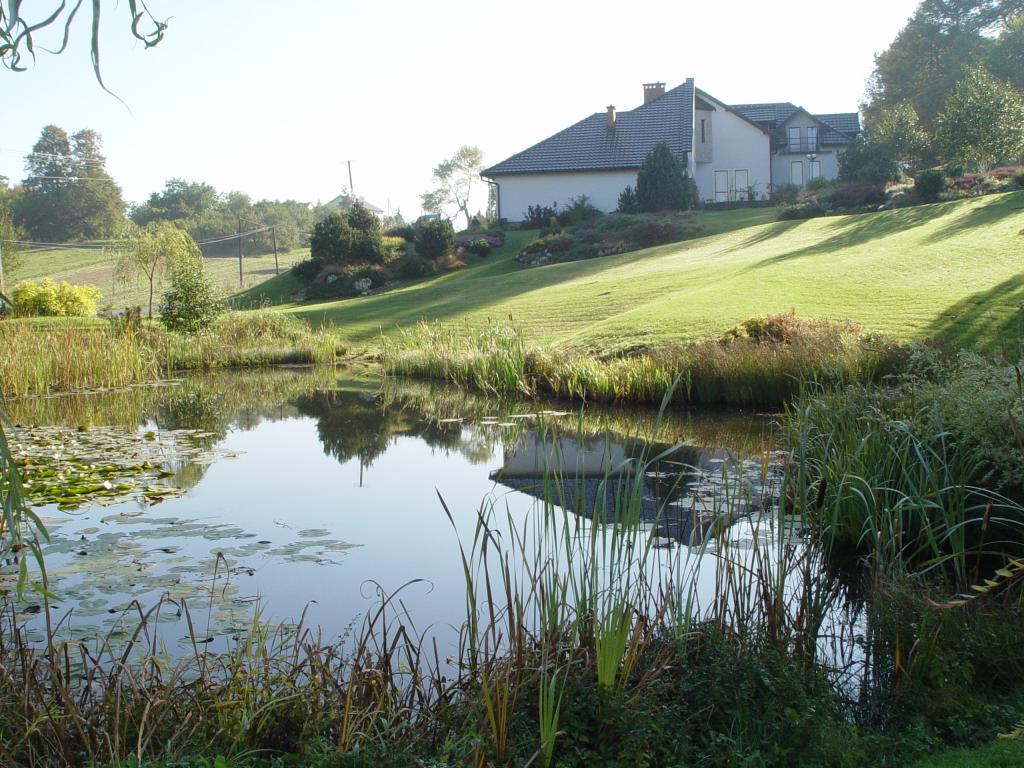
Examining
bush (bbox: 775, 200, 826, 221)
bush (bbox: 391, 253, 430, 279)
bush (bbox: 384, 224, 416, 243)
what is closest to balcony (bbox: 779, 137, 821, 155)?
bush (bbox: 775, 200, 826, 221)

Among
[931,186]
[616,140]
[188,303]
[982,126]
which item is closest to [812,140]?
[616,140]

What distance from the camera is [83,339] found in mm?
17656

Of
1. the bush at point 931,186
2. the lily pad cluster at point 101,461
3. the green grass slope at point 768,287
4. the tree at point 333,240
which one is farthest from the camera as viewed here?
the tree at point 333,240

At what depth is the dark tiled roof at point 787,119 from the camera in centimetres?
5238

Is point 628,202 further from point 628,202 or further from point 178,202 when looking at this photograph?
point 178,202

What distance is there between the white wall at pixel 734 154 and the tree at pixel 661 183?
26.4ft

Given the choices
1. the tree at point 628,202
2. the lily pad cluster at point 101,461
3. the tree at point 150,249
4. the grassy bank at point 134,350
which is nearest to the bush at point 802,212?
the tree at point 628,202

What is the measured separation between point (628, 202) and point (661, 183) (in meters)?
1.72

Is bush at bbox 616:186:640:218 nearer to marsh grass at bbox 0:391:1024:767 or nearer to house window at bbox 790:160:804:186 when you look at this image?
house window at bbox 790:160:804:186

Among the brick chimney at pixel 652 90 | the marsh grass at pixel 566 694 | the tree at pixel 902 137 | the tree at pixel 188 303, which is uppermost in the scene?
the brick chimney at pixel 652 90

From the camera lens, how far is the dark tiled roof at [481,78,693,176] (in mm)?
46938

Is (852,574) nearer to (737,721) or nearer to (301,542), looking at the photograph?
(737,721)

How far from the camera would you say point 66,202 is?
230ft

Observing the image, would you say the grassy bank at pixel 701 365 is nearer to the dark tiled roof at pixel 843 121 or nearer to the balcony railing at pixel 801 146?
the balcony railing at pixel 801 146
